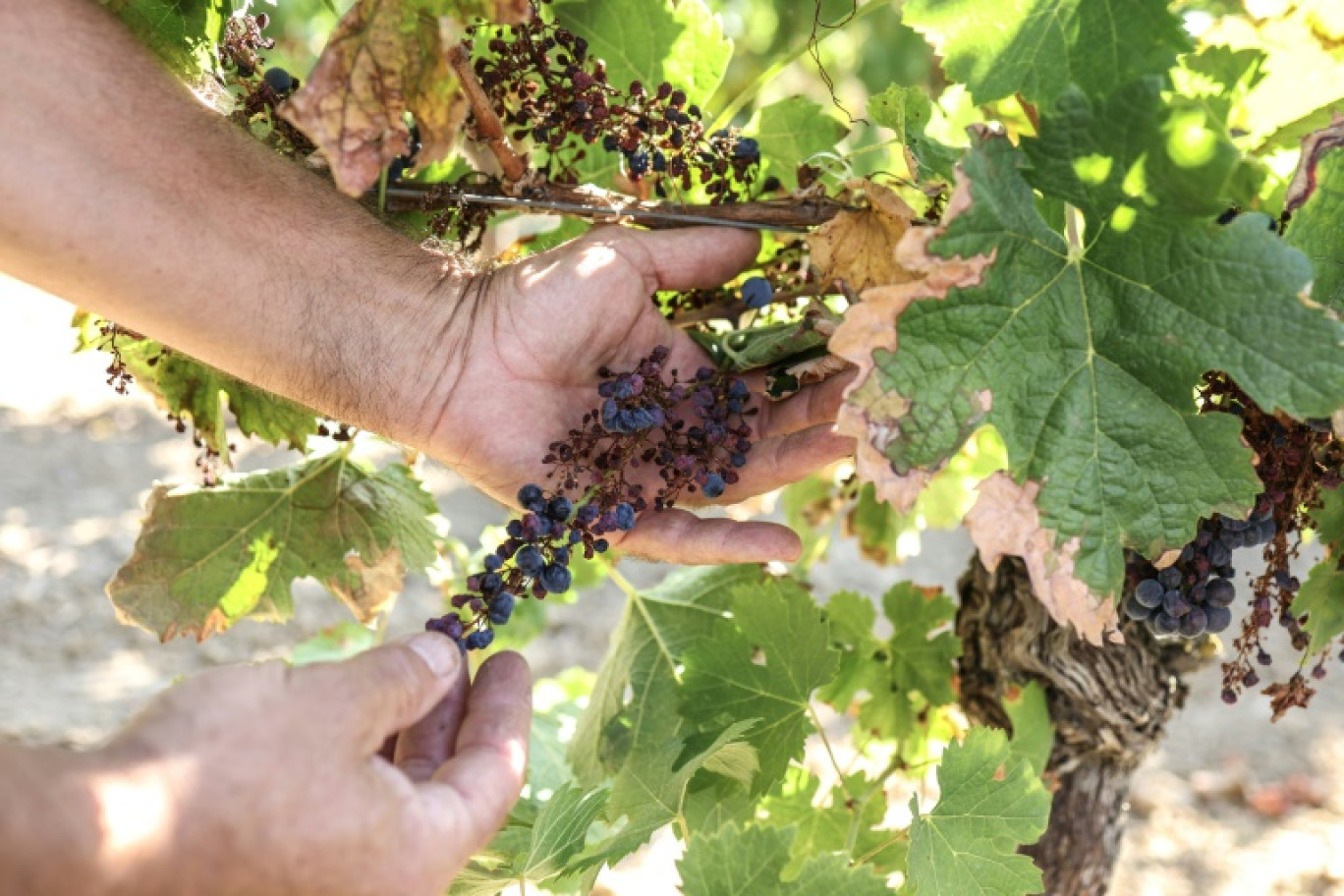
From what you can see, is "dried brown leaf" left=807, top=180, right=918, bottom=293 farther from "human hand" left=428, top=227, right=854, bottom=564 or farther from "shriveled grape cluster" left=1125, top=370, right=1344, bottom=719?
"shriveled grape cluster" left=1125, top=370, right=1344, bottom=719

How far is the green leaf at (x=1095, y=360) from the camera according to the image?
56.2 inches

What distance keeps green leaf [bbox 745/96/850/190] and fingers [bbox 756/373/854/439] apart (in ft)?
1.64

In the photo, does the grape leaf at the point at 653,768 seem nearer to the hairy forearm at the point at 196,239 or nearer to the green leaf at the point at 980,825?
the green leaf at the point at 980,825

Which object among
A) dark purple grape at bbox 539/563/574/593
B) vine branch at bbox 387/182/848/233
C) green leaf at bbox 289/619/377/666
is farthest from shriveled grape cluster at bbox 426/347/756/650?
green leaf at bbox 289/619/377/666

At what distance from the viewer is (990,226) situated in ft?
4.75

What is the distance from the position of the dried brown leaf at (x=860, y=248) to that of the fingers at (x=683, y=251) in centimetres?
16

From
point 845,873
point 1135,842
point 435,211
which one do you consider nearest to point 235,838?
point 845,873

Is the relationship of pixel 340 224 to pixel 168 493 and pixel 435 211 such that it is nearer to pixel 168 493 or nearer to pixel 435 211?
pixel 435 211

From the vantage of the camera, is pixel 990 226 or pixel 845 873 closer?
pixel 990 226

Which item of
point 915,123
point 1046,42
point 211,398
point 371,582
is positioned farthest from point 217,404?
point 1046,42

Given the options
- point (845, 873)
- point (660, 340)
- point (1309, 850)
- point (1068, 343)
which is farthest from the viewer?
point (1309, 850)

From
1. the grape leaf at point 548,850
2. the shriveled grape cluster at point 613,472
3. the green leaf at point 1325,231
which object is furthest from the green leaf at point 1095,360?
the grape leaf at point 548,850

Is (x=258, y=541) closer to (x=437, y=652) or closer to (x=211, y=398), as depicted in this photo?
(x=211, y=398)

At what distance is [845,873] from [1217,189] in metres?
1.01
